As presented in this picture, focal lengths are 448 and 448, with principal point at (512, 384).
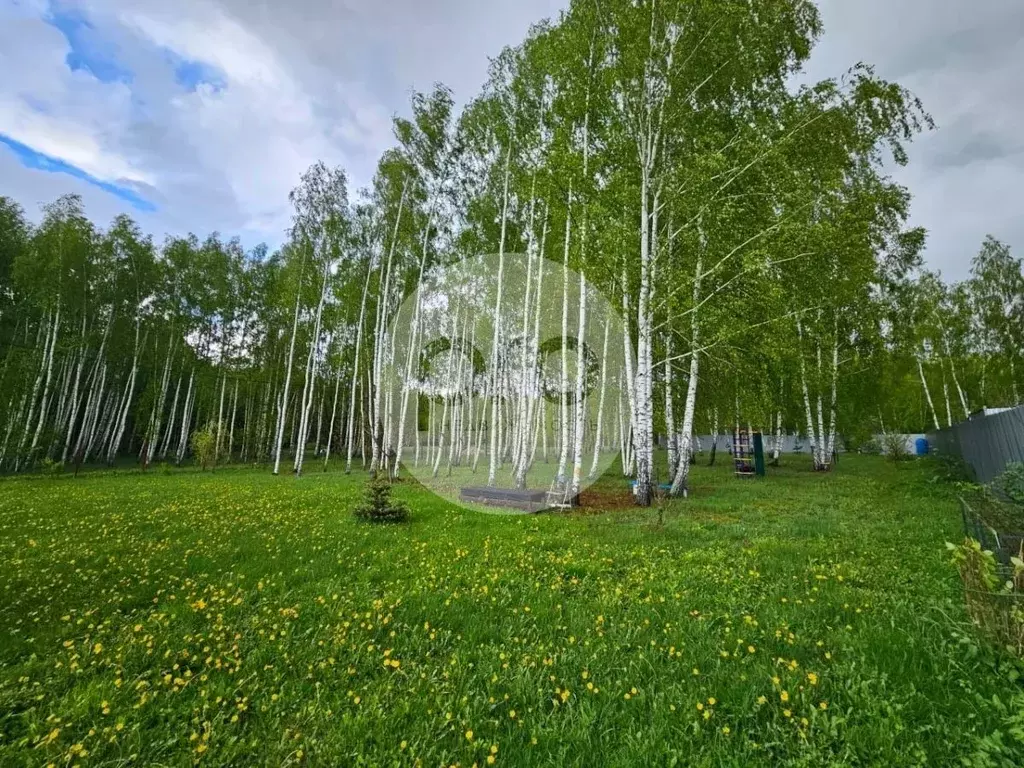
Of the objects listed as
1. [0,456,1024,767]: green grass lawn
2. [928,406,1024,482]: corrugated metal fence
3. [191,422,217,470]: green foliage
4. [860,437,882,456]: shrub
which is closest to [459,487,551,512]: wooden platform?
[0,456,1024,767]: green grass lawn

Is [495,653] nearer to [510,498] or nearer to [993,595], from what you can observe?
[993,595]

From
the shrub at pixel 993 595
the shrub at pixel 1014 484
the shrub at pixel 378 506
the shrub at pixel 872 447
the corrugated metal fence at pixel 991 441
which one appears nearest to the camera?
the shrub at pixel 993 595

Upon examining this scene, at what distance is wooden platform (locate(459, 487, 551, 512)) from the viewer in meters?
10.2

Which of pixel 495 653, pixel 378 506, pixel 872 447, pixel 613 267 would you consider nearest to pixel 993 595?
pixel 495 653

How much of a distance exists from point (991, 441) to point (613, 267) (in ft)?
30.1

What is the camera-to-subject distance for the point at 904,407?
3941 cm

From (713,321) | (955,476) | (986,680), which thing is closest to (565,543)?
(986,680)

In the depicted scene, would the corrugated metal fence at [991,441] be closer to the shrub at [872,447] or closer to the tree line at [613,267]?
the tree line at [613,267]

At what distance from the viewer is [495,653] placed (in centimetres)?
357

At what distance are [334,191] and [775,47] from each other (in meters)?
18.3

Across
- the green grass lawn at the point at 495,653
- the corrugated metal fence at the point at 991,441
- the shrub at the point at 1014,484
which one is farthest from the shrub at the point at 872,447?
the green grass lawn at the point at 495,653

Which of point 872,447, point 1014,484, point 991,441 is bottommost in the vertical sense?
point 1014,484

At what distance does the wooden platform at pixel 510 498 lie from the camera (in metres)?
10.2

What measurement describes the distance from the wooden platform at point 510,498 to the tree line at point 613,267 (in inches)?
68.8
